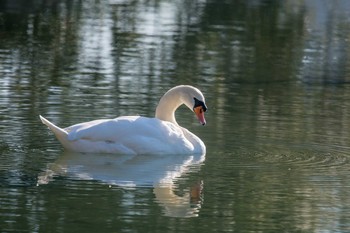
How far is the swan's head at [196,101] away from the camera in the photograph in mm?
13398

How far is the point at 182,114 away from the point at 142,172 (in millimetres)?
3347

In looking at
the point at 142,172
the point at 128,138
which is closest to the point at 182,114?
the point at 128,138

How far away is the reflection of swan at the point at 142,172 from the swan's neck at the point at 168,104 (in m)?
0.88

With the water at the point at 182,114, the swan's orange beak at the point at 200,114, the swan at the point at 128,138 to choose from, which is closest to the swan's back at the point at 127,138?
the swan at the point at 128,138

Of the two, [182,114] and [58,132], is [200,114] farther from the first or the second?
[58,132]

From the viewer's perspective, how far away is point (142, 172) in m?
11.7

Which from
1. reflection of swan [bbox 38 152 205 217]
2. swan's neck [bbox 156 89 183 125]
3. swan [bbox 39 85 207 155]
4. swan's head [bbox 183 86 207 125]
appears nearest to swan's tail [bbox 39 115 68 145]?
swan [bbox 39 85 207 155]

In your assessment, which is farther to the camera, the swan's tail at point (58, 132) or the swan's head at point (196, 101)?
the swan's head at point (196, 101)

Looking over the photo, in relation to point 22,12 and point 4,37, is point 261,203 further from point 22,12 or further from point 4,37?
point 22,12

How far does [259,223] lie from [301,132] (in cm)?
424

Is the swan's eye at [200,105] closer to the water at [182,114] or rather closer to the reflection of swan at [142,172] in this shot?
the water at [182,114]

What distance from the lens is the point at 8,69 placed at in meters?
18.1

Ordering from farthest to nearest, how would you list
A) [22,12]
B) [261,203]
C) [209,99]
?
[22,12], [209,99], [261,203]

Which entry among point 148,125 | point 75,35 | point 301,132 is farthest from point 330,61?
Result: point 148,125
